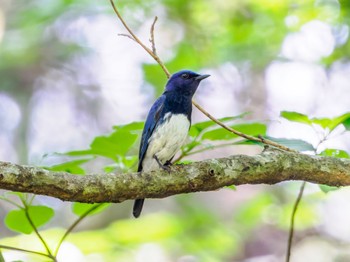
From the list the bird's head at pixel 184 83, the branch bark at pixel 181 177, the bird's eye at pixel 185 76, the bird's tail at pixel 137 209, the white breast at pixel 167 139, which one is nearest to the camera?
the branch bark at pixel 181 177

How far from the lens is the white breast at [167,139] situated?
3721 millimetres

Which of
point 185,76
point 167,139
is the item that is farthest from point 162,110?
point 185,76

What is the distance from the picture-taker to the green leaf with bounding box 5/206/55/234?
7.79 ft

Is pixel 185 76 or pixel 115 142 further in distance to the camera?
pixel 185 76

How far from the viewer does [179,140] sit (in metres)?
3.70

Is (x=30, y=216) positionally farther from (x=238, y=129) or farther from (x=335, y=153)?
(x=335, y=153)

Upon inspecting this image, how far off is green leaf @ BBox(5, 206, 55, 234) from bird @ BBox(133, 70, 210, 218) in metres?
1.21

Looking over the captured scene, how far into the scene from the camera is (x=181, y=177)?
2369mm

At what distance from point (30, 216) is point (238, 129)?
Result: 967 mm

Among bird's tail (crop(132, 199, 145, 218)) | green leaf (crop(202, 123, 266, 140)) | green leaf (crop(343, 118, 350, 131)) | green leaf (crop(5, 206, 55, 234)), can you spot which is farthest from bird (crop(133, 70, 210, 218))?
green leaf (crop(343, 118, 350, 131))

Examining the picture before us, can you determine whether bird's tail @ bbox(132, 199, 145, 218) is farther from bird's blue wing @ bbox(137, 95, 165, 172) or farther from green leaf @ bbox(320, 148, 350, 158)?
green leaf @ bbox(320, 148, 350, 158)

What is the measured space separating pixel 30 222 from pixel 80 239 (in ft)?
5.58

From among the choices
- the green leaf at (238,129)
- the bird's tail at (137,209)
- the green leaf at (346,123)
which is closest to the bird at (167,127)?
the bird's tail at (137,209)

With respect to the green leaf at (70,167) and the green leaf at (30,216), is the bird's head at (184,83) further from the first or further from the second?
the green leaf at (30,216)
